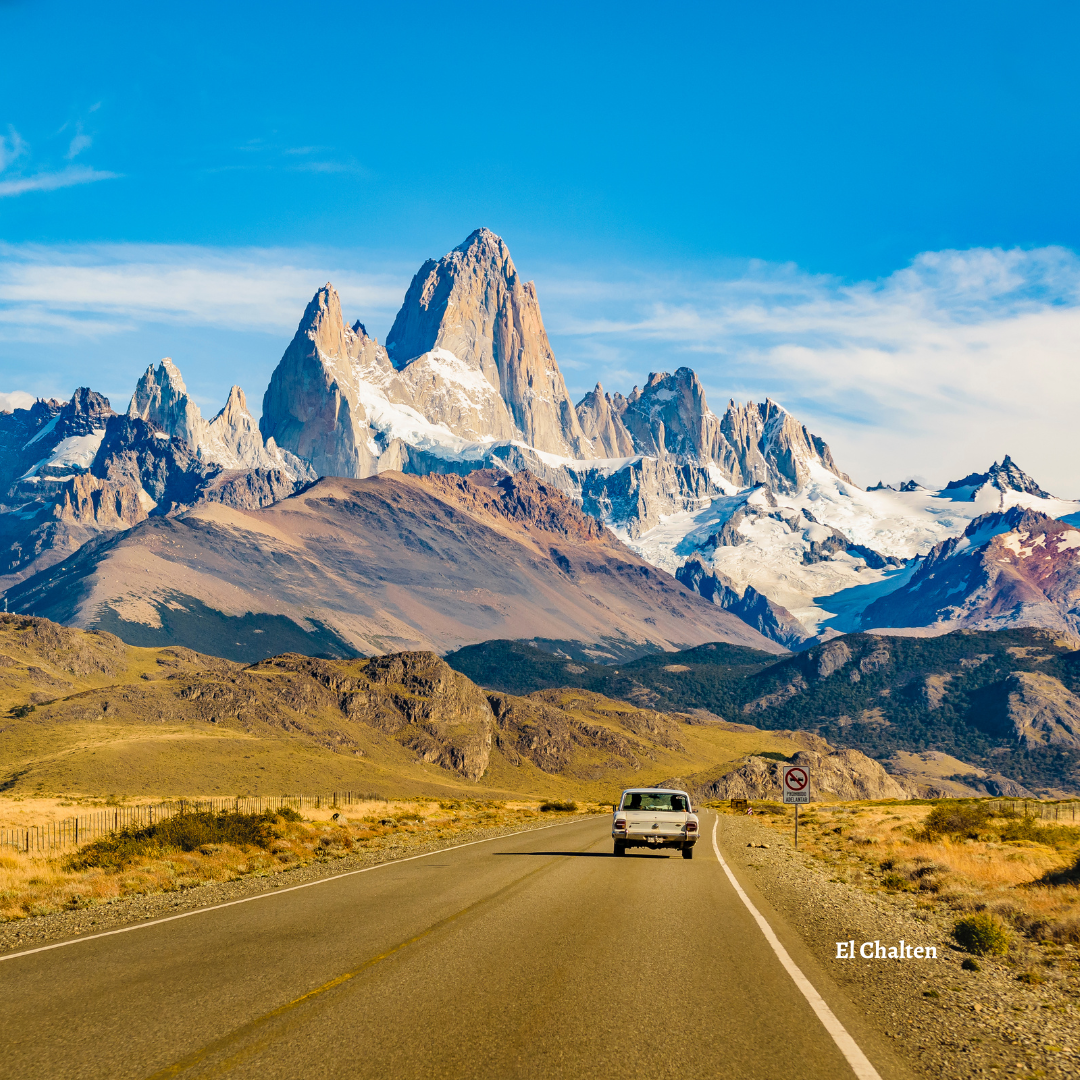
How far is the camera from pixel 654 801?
31.7m

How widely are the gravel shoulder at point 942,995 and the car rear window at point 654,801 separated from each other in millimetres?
9067

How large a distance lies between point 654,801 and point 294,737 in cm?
12943

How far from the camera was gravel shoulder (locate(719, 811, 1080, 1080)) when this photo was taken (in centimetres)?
1008

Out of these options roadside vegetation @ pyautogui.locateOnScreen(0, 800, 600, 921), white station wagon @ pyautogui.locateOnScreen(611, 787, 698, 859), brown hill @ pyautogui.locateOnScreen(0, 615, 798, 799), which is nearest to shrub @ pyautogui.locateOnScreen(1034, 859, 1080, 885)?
white station wagon @ pyautogui.locateOnScreen(611, 787, 698, 859)

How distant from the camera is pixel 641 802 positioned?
103ft

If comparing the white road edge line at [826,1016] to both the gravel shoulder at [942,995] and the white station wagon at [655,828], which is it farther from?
the white station wagon at [655,828]

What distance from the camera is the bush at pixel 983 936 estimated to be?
15953 millimetres

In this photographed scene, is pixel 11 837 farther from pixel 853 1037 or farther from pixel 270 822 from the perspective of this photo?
pixel 853 1037

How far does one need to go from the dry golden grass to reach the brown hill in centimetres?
8533

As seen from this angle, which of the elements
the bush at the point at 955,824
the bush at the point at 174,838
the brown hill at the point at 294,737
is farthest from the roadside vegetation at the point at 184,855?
the brown hill at the point at 294,737

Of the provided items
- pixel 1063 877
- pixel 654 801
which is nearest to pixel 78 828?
pixel 654 801

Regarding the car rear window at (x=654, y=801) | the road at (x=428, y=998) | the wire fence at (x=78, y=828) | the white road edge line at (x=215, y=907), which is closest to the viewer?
the road at (x=428, y=998)

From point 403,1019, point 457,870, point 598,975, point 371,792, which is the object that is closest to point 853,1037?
point 598,975

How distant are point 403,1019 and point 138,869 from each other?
57.7 feet
